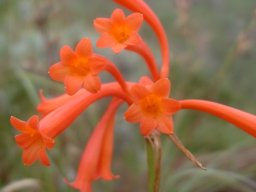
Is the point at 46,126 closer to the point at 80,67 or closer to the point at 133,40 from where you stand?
the point at 80,67

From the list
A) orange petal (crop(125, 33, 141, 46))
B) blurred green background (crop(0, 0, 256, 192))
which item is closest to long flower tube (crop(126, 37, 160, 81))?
orange petal (crop(125, 33, 141, 46))

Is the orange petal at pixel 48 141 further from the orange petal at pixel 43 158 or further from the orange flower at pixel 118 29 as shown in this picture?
the orange flower at pixel 118 29

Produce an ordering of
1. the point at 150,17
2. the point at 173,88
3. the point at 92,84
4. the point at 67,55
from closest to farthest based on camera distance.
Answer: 1. the point at 92,84
2. the point at 67,55
3. the point at 150,17
4. the point at 173,88

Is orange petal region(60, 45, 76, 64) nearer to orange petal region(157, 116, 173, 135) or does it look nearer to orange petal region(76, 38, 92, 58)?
orange petal region(76, 38, 92, 58)

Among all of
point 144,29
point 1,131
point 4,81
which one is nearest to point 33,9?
point 4,81

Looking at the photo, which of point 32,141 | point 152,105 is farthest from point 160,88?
point 32,141
